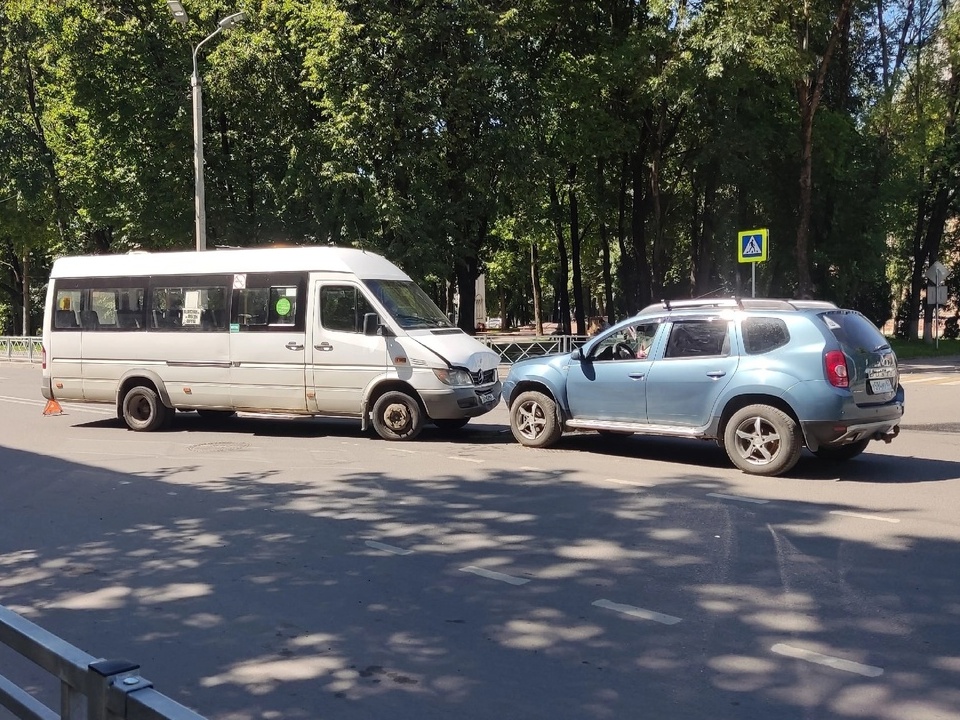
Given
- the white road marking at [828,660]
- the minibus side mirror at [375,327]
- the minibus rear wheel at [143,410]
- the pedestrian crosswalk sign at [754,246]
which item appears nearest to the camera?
the white road marking at [828,660]

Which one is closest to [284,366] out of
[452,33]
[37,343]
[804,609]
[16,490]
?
[16,490]

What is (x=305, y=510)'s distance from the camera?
796cm

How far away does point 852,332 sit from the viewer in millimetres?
9461

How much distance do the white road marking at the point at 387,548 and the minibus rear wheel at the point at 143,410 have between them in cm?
818

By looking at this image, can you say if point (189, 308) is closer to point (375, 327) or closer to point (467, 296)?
A: point (375, 327)

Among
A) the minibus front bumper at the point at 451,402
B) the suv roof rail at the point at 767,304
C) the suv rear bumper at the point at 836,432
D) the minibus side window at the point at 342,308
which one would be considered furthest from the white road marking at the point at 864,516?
the minibus side window at the point at 342,308

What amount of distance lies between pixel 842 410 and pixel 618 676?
554 centimetres

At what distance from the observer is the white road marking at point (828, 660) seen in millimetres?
4355

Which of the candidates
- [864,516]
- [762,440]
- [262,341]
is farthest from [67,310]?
[864,516]

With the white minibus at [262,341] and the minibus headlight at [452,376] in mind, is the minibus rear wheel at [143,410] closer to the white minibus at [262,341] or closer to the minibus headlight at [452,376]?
the white minibus at [262,341]

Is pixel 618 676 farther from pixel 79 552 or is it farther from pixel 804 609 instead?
pixel 79 552

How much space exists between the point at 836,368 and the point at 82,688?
8.25 metres

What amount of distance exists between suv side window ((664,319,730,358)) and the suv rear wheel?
1760mm

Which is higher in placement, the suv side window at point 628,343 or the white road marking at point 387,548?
the suv side window at point 628,343
